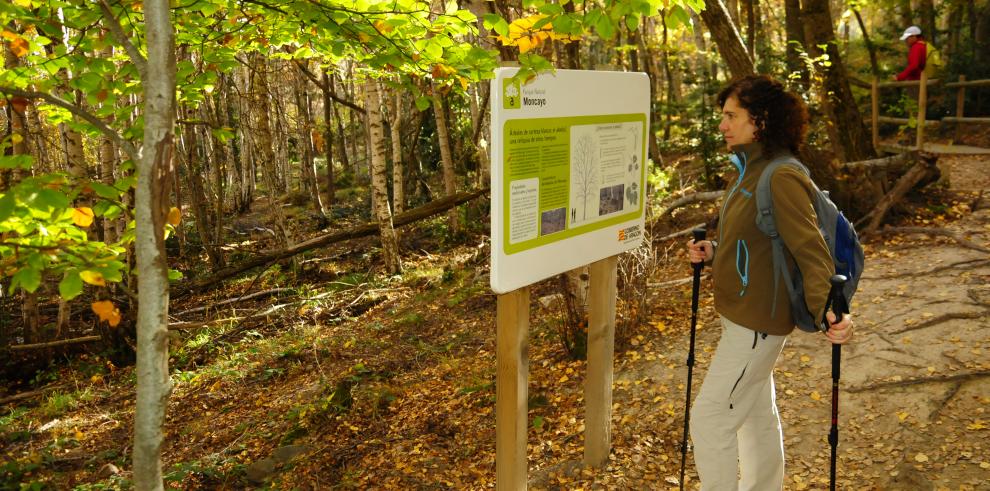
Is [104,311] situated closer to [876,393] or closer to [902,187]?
[876,393]

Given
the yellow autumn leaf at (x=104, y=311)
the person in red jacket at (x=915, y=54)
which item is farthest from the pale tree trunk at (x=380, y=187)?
the person in red jacket at (x=915, y=54)

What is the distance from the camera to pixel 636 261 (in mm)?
6340

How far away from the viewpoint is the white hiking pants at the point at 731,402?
9.77 ft

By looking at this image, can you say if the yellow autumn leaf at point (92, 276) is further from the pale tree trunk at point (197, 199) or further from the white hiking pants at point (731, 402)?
the pale tree trunk at point (197, 199)

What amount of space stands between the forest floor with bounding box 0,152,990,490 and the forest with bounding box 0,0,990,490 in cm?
3

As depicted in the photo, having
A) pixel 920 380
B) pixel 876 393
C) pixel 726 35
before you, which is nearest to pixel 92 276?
pixel 876 393

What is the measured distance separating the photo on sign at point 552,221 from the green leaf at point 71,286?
1.96 m

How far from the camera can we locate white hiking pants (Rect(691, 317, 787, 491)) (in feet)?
9.77

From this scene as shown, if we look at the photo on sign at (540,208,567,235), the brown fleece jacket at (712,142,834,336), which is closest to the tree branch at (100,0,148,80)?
the photo on sign at (540,208,567,235)

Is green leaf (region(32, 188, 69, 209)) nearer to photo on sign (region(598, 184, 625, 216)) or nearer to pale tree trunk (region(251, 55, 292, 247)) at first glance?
photo on sign (region(598, 184, 625, 216))

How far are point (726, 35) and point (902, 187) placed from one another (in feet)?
9.94

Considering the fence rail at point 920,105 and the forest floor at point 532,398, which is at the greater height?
the fence rail at point 920,105

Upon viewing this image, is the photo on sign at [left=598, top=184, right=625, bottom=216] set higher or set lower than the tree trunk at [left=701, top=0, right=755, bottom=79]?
lower

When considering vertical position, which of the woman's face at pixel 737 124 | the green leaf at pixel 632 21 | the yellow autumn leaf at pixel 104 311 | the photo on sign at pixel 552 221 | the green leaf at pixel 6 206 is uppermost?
the green leaf at pixel 632 21
